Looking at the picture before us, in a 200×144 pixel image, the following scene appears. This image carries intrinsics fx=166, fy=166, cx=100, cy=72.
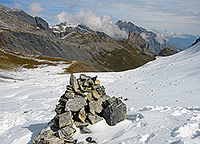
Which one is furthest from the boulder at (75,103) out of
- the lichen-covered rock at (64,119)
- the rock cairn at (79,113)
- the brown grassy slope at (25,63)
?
the brown grassy slope at (25,63)

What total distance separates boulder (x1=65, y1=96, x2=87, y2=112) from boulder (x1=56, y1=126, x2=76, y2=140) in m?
1.27

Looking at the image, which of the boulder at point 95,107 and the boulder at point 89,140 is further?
the boulder at point 95,107

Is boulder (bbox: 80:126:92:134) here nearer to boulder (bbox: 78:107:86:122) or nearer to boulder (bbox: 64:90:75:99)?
boulder (bbox: 78:107:86:122)

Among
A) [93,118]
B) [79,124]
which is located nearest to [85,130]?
[79,124]

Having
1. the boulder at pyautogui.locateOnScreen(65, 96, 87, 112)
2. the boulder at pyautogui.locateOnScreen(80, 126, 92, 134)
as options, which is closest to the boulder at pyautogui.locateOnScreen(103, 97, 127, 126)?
the boulder at pyautogui.locateOnScreen(80, 126, 92, 134)

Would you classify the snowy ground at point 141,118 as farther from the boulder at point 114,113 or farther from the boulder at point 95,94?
the boulder at point 95,94

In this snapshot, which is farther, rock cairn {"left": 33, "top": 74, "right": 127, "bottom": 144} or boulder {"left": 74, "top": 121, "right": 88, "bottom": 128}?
boulder {"left": 74, "top": 121, "right": 88, "bottom": 128}

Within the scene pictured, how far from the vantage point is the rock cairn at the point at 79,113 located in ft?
34.7

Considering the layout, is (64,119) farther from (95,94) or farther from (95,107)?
(95,94)

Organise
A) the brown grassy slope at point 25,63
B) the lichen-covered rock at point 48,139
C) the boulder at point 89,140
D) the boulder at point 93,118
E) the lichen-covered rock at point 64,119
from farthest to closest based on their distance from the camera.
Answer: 1. the brown grassy slope at point 25,63
2. the boulder at point 93,118
3. the lichen-covered rock at point 64,119
4. the boulder at point 89,140
5. the lichen-covered rock at point 48,139

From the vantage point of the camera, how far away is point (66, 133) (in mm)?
10609

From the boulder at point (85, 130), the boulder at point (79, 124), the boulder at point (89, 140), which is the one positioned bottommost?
the boulder at point (89, 140)

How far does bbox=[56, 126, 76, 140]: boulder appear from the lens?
10.4 metres

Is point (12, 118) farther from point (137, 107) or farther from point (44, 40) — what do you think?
point (44, 40)
